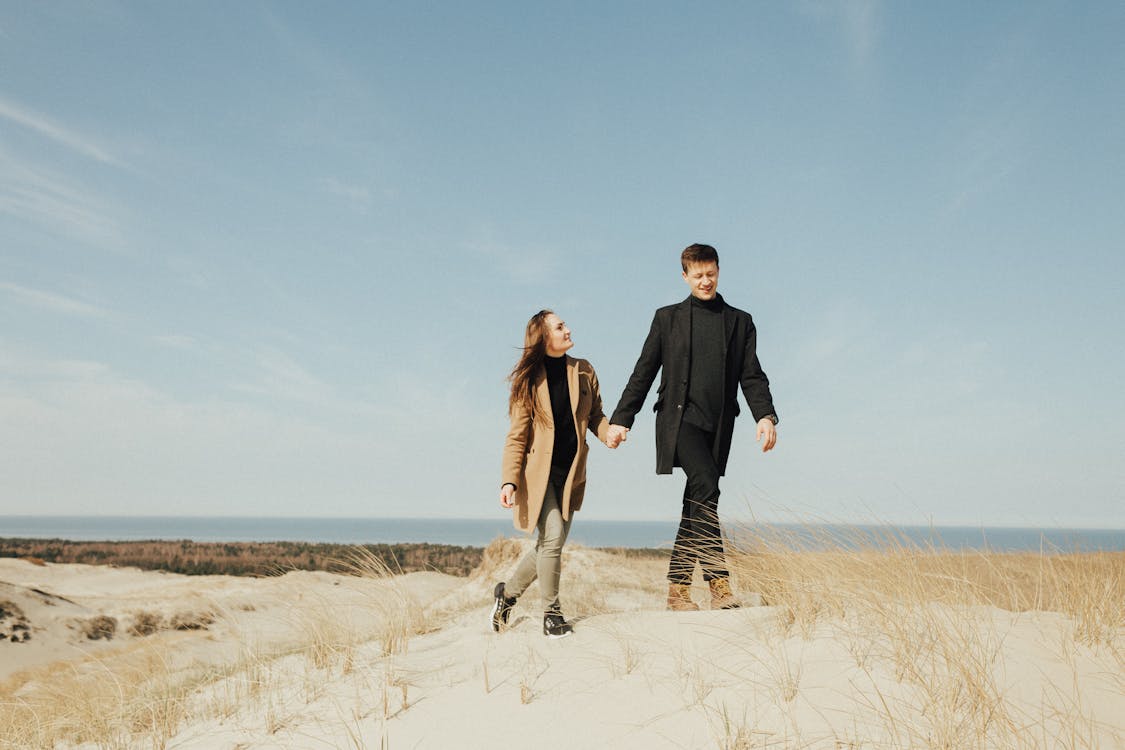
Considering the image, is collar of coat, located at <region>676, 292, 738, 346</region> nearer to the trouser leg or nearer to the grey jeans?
the trouser leg

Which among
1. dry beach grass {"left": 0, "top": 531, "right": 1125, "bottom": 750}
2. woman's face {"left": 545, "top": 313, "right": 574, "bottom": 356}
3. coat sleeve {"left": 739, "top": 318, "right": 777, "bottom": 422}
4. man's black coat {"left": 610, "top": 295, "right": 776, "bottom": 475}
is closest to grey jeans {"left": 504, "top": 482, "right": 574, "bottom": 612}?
dry beach grass {"left": 0, "top": 531, "right": 1125, "bottom": 750}

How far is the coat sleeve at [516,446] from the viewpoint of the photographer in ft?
14.8

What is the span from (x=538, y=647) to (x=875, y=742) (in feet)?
6.77

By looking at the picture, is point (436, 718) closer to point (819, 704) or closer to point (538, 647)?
point (538, 647)

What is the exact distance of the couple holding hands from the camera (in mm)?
4484

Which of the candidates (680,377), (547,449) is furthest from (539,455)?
(680,377)

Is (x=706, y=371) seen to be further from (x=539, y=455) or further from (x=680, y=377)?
(x=539, y=455)

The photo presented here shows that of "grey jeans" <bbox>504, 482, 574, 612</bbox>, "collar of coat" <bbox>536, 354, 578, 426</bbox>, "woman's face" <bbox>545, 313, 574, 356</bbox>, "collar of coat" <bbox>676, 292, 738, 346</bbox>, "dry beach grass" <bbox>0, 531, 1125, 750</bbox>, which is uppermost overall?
"collar of coat" <bbox>676, 292, 738, 346</bbox>

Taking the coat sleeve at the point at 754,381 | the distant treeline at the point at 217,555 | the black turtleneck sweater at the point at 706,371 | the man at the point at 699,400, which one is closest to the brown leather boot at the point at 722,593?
the man at the point at 699,400

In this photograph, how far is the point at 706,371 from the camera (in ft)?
15.6

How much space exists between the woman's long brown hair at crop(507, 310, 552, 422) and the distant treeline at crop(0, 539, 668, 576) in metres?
8.80

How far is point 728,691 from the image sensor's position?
10.8 ft

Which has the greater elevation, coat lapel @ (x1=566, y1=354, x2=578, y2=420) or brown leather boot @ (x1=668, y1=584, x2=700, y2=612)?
coat lapel @ (x1=566, y1=354, x2=578, y2=420)

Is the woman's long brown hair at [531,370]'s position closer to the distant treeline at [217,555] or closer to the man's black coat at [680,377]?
the man's black coat at [680,377]
